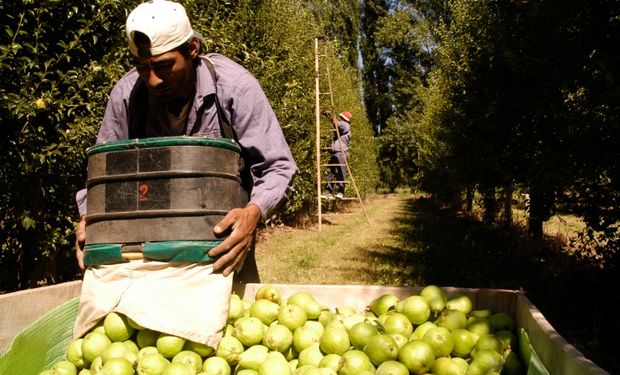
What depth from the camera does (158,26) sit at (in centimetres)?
223

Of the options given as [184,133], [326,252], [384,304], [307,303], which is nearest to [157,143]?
[184,133]

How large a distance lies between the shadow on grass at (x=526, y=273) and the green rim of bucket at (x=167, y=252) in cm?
168

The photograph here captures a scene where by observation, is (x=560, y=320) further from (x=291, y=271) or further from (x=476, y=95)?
(x=476, y=95)

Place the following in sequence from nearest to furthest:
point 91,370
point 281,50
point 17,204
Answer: point 91,370 → point 17,204 → point 281,50

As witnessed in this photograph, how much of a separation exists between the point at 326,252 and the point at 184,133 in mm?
6192

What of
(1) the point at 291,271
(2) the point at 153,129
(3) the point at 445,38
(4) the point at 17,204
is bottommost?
(1) the point at 291,271

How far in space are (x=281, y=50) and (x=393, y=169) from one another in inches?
1104

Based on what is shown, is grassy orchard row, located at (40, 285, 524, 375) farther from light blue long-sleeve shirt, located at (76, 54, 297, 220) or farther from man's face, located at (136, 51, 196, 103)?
man's face, located at (136, 51, 196, 103)

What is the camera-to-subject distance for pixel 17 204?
162 inches

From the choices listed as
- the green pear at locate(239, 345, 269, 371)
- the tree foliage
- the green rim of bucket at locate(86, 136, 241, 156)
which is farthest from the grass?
the green rim of bucket at locate(86, 136, 241, 156)

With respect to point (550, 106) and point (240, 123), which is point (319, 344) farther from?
point (550, 106)

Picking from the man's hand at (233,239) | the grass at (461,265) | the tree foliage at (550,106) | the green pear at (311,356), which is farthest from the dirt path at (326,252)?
the man's hand at (233,239)

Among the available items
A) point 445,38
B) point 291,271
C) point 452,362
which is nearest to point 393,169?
point 445,38

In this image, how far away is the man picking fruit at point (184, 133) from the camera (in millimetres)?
2066
